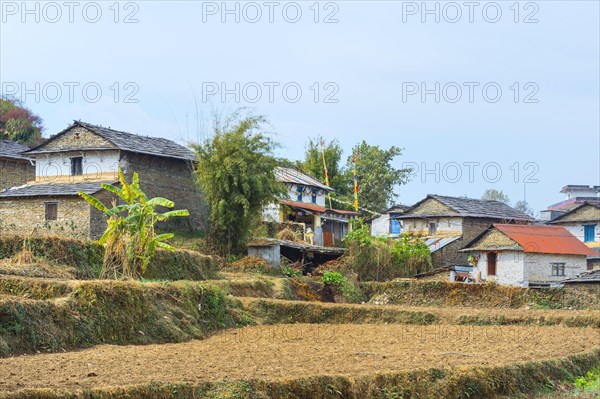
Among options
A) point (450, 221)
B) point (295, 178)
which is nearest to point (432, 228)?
point (450, 221)

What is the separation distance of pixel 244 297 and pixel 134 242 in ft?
A: 14.4

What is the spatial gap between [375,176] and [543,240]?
2752 cm

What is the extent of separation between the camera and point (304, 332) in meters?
25.6

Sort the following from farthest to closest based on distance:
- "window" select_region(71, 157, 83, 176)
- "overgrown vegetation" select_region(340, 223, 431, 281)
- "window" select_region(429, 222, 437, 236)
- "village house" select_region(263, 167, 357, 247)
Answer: "window" select_region(429, 222, 437, 236) → "village house" select_region(263, 167, 357, 247) → "overgrown vegetation" select_region(340, 223, 431, 281) → "window" select_region(71, 157, 83, 176)

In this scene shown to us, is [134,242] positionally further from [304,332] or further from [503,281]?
[503,281]

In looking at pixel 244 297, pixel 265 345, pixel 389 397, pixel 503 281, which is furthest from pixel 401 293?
pixel 389 397

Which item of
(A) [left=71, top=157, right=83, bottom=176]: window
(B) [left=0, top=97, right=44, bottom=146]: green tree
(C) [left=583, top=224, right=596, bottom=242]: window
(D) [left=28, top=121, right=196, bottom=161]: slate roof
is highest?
(B) [left=0, top=97, right=44, bottom=146]: green tree

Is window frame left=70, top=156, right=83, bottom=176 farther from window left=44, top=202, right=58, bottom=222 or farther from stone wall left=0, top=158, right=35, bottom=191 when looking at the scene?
stone wall left=0, top=158, right=35, bottom=191

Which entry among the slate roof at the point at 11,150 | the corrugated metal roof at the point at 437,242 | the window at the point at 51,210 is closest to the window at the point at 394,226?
the corrugated metal roof at the point at 437,242

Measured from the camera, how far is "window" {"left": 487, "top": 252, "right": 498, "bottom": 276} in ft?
148

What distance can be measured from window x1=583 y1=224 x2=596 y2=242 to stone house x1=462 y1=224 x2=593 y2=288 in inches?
560

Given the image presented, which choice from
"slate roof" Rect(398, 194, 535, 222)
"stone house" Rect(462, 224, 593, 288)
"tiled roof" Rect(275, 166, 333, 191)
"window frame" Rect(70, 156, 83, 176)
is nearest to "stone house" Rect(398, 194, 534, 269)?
"slate roof" Rect(398, 194, 535, 222)

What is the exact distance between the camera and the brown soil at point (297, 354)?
1445 centimetres

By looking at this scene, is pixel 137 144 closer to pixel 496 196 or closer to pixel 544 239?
pixel 544 239
